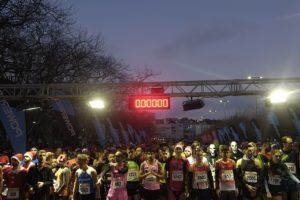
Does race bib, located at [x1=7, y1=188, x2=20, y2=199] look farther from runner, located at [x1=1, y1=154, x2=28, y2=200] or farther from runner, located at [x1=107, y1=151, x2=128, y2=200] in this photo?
runner, located at [x1=107, y1=151, x2=128, y2=200]

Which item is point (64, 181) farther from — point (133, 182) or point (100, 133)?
point (100, 133)

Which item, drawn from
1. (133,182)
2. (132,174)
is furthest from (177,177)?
(132,174)

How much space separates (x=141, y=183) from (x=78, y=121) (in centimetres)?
2785

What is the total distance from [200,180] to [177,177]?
1.99 feet

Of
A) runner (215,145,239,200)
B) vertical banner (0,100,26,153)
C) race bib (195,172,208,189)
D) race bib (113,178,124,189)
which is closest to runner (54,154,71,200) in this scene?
race bib (113,178,124,189)

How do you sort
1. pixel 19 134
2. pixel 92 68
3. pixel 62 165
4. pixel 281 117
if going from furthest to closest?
pixel 281 117 → pixel 92 68 → pixel 19 134 → pixel 62 165

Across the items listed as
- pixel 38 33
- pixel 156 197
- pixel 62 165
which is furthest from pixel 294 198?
pixel 38 33

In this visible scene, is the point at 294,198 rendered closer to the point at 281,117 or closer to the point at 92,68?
the point at 92,68

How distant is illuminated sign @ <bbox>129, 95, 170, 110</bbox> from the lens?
72.4 ft

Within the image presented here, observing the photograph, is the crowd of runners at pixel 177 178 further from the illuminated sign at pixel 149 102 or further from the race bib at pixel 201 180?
the illuminated sign at pixel 149 102

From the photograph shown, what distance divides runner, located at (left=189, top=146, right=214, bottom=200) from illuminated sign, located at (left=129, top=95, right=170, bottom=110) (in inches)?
415

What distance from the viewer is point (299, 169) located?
1161 centimetres

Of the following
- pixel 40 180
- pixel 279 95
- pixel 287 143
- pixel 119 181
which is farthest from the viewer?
pixel 279 95

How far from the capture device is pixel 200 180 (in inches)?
451
